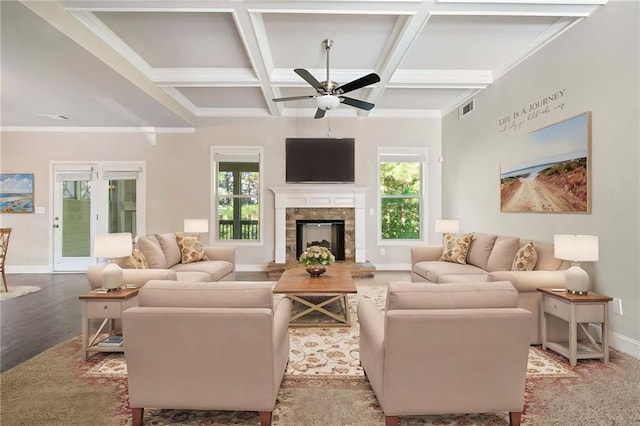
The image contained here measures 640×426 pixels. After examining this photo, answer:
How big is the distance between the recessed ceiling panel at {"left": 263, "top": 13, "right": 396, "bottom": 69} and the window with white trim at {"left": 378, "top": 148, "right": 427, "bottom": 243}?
8.70 ft

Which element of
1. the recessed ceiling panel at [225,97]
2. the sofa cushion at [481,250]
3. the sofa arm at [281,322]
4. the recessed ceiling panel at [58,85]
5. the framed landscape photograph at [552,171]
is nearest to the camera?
the sofa arm at [281,322]

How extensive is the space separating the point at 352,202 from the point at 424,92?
2.33 m

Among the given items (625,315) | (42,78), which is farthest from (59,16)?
(625,315)

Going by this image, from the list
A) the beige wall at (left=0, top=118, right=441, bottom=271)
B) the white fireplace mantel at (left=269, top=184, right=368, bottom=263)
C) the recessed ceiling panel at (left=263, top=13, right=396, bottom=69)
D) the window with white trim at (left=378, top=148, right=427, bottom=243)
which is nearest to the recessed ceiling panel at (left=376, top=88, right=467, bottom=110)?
the window with white trim at (left=378, top=148, right=427, bottom=243)

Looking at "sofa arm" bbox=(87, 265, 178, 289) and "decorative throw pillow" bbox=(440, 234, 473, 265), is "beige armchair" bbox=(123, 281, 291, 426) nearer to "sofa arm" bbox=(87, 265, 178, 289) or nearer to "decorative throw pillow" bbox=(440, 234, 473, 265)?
"sofa arm" bbox=(87, 265, 178, 289)

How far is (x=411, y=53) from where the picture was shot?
4.36 meters

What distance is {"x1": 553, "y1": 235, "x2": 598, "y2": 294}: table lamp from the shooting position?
2844 millimetres

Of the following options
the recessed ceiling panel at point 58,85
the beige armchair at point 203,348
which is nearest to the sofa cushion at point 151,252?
the recessed ceiling panel at point 58,85

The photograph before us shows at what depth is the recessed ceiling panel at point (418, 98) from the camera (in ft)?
18.7

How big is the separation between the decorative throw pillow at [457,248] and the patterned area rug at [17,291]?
20.0 feet

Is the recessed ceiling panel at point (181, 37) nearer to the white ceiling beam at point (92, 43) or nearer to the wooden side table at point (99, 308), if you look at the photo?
the white ceiling beam at point (92, 43)

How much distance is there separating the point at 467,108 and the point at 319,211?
317cm

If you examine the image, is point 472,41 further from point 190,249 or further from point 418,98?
point 190,249

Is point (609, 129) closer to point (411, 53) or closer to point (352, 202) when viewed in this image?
point (411, 53)
